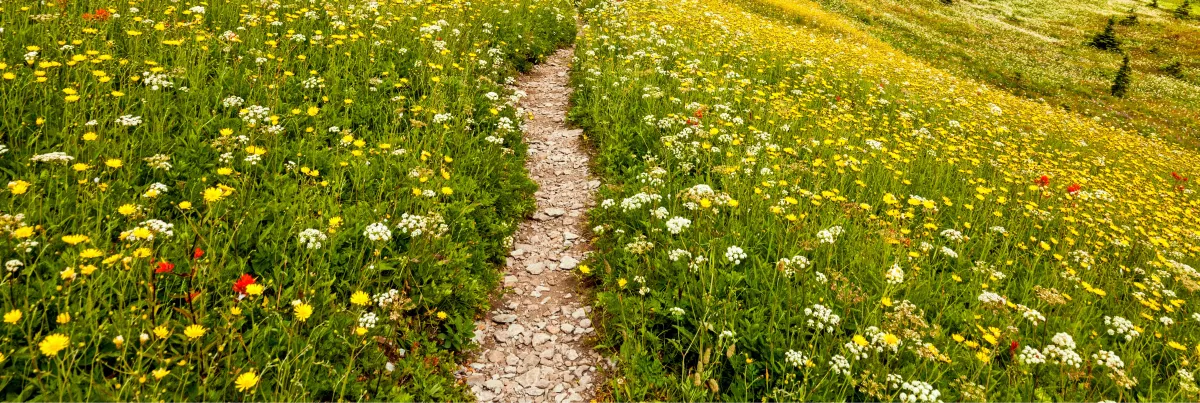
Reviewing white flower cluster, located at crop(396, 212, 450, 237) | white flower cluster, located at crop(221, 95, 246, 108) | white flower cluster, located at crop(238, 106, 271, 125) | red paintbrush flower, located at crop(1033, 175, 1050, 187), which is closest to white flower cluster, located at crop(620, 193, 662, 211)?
white flower cluster, located at crop(396, 212, 450, 237)

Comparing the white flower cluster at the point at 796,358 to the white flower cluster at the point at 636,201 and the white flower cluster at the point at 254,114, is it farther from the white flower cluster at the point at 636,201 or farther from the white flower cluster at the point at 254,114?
the white flower cluster at the point at 254,114

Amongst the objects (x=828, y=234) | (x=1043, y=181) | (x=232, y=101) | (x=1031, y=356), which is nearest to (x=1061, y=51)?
(x=1043, y=181)

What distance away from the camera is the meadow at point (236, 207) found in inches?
→ 121

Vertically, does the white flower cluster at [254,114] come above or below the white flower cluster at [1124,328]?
above

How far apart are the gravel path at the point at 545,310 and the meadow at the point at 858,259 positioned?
0.98ft

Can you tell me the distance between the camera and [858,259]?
5082 mm

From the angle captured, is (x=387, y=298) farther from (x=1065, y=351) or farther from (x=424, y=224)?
(x=1065, y=351)

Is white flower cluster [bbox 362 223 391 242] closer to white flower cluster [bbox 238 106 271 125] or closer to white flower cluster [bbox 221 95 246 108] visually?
white flower cluster [bbox 238 106 271 125]

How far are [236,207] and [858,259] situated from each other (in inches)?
229

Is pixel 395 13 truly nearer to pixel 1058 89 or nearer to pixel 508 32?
pixel 508 32

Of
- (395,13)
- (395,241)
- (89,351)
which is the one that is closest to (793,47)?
(395,13)

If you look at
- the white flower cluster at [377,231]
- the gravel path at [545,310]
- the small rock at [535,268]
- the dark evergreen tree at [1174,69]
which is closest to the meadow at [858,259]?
the gravel path at [545,310]

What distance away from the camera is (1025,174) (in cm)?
813

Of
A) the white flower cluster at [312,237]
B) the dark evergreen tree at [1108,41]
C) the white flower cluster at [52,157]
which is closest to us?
the white flower cluster at [52,157]
